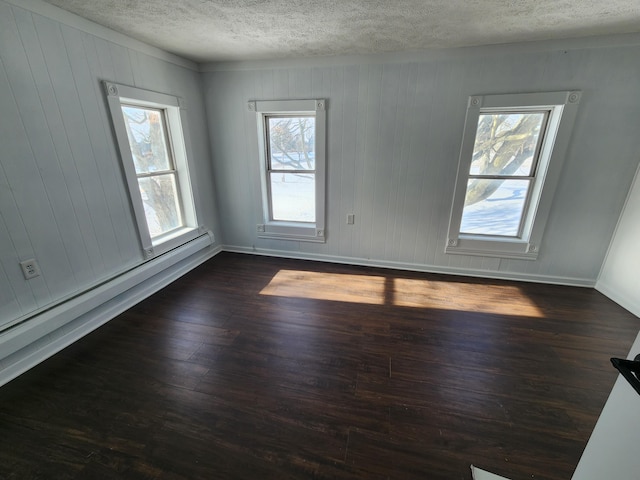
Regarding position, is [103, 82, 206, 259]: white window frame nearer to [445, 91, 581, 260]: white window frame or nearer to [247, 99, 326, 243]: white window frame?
[247, 99, 326, 243]: white window frame

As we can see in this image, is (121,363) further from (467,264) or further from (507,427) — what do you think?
(467,264)

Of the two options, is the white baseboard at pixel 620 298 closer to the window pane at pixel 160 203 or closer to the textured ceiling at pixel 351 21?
the textured ceiling at pixel 351 21

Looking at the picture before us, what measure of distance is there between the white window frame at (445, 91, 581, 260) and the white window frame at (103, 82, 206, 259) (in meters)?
3.07

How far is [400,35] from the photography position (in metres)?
2.31

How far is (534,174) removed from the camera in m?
2.83

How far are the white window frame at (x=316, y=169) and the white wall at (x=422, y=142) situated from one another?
3.3 inches

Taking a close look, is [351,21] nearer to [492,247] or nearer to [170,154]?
[170,154]

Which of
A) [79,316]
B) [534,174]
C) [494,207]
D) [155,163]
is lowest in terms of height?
[79,316]

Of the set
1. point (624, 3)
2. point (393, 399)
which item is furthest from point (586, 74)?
point (393, 399)

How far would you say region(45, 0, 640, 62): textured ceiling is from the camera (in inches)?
71.0

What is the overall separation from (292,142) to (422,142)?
1522 millimetres

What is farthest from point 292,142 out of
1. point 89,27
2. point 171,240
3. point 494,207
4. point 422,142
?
point 494,207

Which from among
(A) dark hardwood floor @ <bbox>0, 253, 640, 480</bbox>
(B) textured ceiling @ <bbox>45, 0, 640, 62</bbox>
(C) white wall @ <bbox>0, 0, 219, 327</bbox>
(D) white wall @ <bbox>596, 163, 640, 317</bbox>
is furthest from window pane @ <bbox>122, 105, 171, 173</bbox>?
(D) white wall @ <bbox>596, 163, 640, 317</bbox>

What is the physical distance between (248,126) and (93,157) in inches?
65.6
